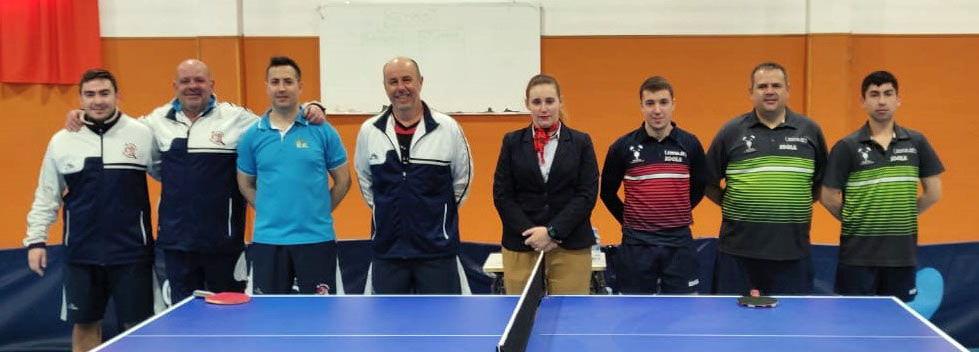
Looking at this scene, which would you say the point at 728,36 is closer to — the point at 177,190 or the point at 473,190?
the point at 473,190

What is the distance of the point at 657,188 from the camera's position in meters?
4.48

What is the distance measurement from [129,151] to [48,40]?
399 centimetres

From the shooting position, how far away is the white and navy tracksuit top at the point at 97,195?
4.36 m

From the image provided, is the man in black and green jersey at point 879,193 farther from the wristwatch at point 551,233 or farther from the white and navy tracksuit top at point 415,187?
the white and navy tracksuit top at point 415,187

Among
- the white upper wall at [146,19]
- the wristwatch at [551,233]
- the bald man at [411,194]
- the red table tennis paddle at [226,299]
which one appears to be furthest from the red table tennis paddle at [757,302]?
the white upper wall at [146,19]

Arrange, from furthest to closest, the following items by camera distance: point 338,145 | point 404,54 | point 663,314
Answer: point 404,54, point 338,145, point 663,314

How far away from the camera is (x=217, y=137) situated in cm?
451

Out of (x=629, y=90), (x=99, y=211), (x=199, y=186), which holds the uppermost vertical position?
(x=629, y=90)

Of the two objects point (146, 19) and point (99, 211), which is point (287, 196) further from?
point (146, 19)

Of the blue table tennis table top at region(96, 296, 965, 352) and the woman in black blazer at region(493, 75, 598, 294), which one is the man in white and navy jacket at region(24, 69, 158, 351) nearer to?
the blue table tennis table top at region(96, 296, 965, 352)

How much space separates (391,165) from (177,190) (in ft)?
4.00

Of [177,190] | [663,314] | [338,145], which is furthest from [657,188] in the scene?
[177,190]

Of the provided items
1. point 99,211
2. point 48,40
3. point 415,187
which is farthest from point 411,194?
point 48,40

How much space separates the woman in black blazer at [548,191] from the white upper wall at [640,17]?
341 cm
